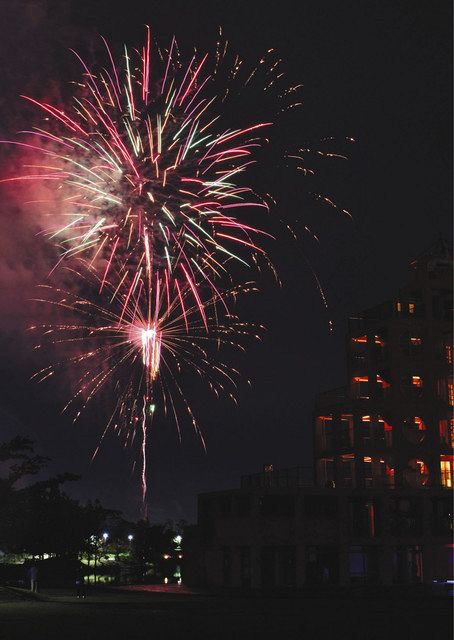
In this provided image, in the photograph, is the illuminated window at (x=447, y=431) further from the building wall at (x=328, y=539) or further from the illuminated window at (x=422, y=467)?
the building wall at (x=328, y=539)

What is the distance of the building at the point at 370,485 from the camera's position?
58.9 meters

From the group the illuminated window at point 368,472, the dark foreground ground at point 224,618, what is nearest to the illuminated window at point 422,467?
the illuminated window at point 368,472

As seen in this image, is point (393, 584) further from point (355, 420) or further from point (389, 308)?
point (389, 308)

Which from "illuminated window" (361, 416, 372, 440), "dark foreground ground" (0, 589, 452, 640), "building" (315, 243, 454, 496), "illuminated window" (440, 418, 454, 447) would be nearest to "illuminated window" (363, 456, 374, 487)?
"building" (315, 243, 454, 496)

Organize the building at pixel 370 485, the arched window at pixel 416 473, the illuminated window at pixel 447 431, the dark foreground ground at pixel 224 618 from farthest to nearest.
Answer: the illuminated window at pixel 447 431 < the arched window at pixel 416 473 < the building at pixel 370 485 < the dark foreground ground at pixel 224 618

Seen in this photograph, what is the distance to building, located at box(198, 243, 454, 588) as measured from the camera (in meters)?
58.9

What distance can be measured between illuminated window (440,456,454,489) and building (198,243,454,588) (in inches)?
3.6

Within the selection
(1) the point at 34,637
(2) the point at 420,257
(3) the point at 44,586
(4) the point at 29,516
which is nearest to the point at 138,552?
(4) the point at 29,516

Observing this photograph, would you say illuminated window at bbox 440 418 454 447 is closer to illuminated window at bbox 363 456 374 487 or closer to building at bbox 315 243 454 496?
building at bbox 315 243 454 496

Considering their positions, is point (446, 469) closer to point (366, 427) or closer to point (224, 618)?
point (366, 427)

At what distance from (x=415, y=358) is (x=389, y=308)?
4.44 meters

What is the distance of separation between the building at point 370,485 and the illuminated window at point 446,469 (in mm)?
92

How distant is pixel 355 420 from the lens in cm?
6825

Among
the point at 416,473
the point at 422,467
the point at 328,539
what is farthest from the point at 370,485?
the point at 328,539
